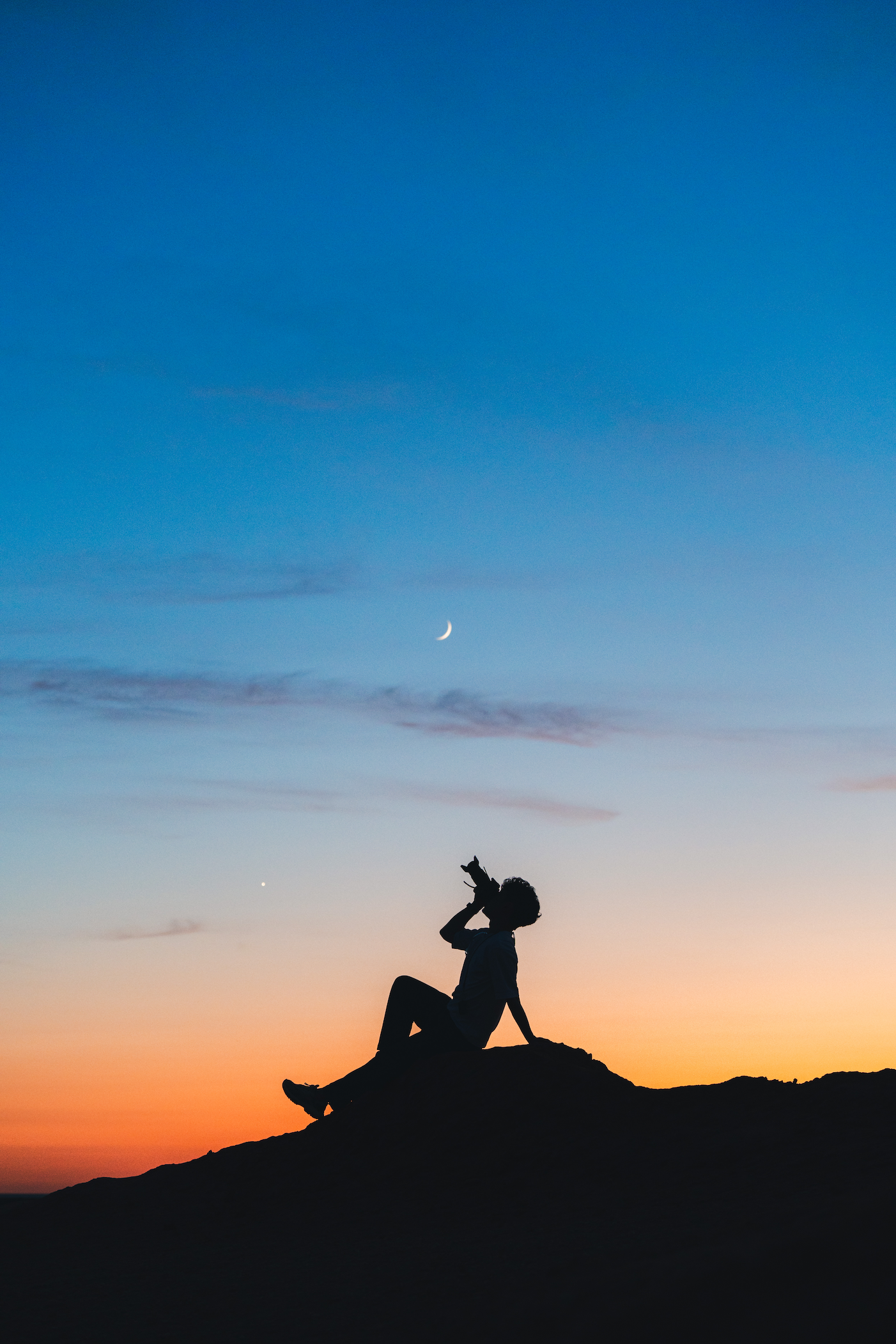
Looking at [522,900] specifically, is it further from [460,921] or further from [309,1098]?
A: [309,1098]

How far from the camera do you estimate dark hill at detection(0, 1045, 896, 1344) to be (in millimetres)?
6270

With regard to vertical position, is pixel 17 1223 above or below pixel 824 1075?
below

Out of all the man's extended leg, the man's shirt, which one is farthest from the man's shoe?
the man's shirt

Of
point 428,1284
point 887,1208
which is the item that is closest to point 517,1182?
point 428,1284

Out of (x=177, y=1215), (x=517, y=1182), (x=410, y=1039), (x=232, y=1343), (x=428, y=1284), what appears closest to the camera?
(x=232, y=1343)

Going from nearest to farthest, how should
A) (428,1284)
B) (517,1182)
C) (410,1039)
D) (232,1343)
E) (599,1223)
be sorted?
(232,1343) < (428,1284) < (599,1223) < (517,1182) < (410,1039)

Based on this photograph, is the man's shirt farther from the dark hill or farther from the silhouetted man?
the dark hill

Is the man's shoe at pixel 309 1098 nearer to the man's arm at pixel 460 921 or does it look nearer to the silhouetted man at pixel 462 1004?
the silhouetted man at pixel 462 1004

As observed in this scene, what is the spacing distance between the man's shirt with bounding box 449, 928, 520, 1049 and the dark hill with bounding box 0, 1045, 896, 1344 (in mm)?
590

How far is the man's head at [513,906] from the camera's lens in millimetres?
11383

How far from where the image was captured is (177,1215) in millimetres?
11078

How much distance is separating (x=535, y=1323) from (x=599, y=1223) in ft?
7.87

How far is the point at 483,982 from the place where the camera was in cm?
1129

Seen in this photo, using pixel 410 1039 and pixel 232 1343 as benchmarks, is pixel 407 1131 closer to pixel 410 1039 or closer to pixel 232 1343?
pixel 410 1039
